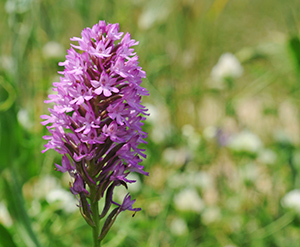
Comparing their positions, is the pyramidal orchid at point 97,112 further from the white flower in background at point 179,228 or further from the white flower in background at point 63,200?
the white flower in background at point 179,228

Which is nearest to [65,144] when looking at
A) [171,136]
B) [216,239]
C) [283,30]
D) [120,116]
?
[120,116]

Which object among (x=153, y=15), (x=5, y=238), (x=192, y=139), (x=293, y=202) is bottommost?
(x=293, y=202)

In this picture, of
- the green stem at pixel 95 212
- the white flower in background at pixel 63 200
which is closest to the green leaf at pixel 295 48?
the white flower in background at pixel 63 200

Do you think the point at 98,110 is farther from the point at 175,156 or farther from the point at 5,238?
the point at 175,156

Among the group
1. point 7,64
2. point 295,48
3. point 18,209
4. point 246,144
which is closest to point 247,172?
point 246,144

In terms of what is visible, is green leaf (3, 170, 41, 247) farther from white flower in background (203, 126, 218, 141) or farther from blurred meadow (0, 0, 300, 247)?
white flower in background (203, 126, 218, 141)
